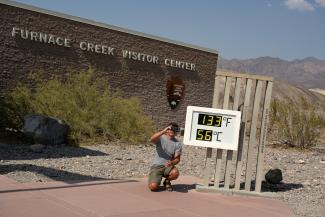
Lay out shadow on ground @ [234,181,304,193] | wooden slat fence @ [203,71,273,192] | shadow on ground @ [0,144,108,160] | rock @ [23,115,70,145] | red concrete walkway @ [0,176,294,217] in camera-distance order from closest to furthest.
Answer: red concrete walkway @ [0,176,294,217]
wooden slat fence @ [203,71,273,192]
shadow on ground @ [234,181,304,193]
shadow on ground @ [0,144,108,160]
rock @ [23,115,70,145]

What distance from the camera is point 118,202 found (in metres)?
8.88

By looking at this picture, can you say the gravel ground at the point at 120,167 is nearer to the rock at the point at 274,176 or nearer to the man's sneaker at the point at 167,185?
the rock at the point at 274,176

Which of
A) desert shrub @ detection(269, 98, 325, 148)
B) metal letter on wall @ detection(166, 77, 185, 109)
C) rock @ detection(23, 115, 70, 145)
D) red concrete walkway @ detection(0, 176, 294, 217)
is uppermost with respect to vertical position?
metal letter on wall @ detection(166, 77, 185, 109)

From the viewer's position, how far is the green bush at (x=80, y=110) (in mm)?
18078

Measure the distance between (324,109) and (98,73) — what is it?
11.7 m

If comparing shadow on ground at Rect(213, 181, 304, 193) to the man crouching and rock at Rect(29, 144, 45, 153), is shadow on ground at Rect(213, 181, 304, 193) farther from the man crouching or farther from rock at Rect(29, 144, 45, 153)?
rock at Rect(29, 144, 45, 153)

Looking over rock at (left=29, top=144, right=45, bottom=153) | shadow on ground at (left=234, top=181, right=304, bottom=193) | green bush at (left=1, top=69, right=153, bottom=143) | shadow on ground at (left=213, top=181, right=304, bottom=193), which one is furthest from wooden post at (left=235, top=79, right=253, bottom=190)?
green bush at (left=1, top=69, right=153, bottom=143)

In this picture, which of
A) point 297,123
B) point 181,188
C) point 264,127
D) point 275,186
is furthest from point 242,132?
point 297,123

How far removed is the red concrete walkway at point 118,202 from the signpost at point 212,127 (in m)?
1.02

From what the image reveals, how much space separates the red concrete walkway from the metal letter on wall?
53.4ft

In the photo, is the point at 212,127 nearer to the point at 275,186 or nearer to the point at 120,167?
the point at 275,186

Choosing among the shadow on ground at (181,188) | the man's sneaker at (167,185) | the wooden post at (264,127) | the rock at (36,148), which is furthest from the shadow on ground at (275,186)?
the rock at (36,148)

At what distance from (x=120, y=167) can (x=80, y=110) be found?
587cm

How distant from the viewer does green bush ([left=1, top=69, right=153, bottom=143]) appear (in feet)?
59.3
